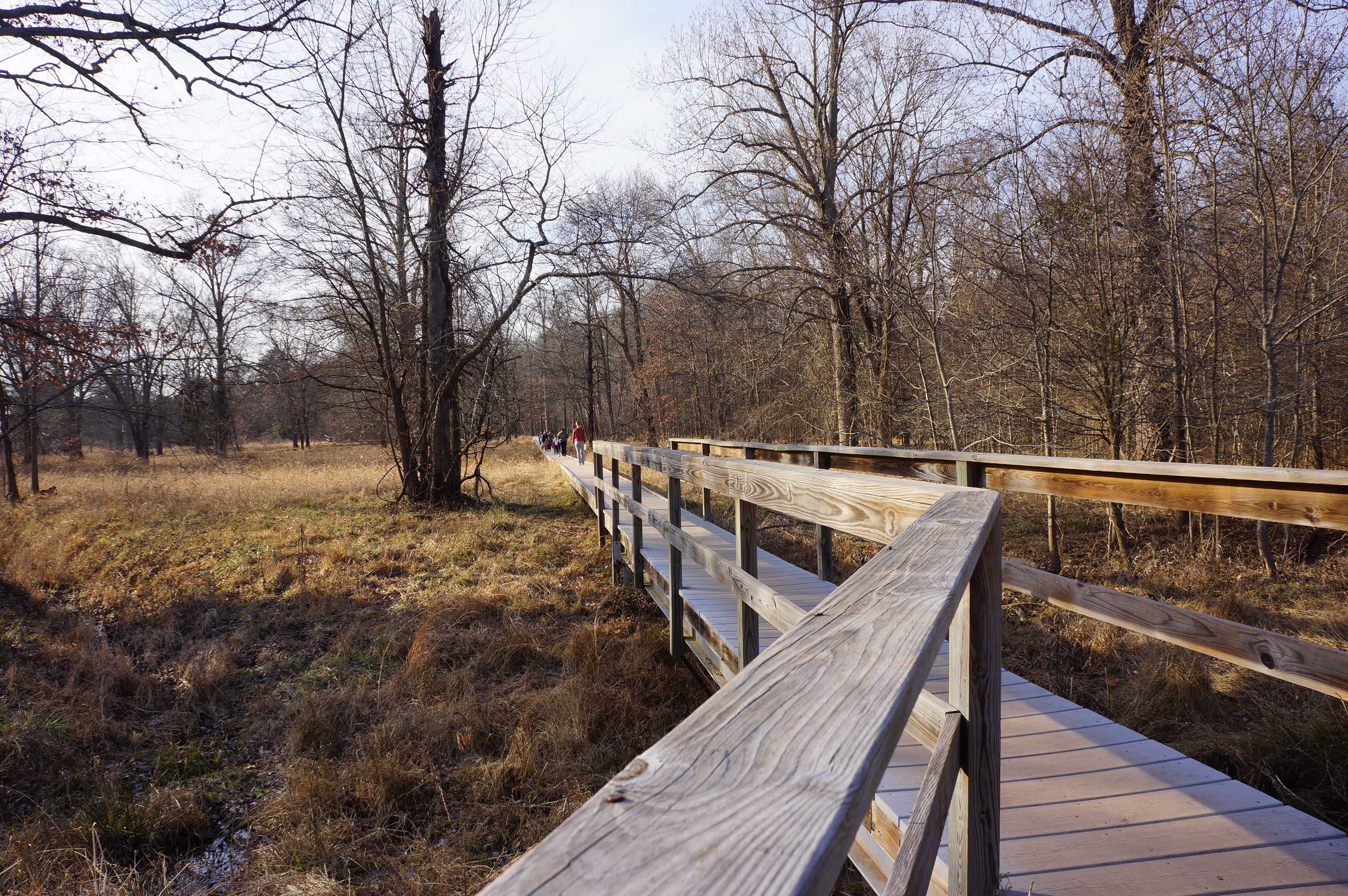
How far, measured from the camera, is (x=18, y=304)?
8.27 meters

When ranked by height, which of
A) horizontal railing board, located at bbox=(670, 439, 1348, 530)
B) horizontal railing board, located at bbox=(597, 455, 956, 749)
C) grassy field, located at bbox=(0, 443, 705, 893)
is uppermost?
horizontal railing board, located at bbox=(670, 439, 1348, 530)

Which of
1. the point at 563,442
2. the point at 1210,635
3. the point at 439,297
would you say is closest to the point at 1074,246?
the point at 1210,635

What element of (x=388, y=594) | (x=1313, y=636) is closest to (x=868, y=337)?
(x=1313, y=636)

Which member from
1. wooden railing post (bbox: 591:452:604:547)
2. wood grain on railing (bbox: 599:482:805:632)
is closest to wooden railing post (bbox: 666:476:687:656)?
wood grain on railing (bbox: 599:482:805:632)

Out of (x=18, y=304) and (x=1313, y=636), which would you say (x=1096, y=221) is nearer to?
(x=1313, y=636)

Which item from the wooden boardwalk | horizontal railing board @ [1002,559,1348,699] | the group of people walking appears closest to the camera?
the wooden boardwalk

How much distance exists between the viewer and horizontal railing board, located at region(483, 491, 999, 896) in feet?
1.59

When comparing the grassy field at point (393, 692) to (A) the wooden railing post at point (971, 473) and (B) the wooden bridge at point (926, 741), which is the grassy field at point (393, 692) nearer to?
(B) the wooden bridge at point (926, 741)

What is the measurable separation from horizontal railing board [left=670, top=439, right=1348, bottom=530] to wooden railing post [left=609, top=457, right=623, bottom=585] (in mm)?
3372

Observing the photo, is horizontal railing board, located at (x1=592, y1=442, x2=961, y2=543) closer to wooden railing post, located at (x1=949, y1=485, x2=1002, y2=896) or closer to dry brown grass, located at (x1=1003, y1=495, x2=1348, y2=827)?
wooden railing post, located at (x1=949, y1=485, x2=1002, y2=896)

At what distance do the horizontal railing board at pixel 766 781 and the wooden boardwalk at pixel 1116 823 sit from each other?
4.31ft

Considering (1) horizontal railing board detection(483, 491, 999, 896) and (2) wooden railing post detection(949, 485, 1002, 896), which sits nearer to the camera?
(1) horizontal railing board detection(483, 491, 999, 896)

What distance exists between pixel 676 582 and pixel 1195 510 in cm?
284

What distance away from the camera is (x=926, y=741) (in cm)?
170
